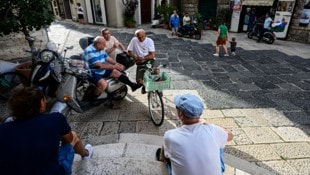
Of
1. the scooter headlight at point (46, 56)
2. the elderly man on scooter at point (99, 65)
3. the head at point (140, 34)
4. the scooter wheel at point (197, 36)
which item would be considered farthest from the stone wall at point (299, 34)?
the scooter headlight at point (46, 56)

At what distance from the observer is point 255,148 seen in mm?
3180

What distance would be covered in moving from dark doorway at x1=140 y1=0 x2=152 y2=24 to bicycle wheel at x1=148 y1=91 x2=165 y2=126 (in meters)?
13.8

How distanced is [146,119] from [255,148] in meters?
1.82

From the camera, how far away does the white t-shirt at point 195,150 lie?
1.67 m

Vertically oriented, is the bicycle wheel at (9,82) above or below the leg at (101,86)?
below

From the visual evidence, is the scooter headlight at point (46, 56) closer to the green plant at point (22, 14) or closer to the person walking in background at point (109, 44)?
the person walking in background at point (109, 44)

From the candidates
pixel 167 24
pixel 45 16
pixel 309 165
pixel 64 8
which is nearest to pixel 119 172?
pixel 309 165

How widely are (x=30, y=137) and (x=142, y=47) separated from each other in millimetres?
3234

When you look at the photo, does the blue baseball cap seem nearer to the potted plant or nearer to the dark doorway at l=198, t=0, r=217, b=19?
the potted plant

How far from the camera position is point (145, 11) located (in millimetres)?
16328

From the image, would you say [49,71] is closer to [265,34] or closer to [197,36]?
[197,36]

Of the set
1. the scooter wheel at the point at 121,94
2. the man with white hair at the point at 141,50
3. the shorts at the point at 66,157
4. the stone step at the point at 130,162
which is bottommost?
the stone step at the point at 130,162

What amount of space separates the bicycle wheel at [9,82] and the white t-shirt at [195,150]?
13.4 feet

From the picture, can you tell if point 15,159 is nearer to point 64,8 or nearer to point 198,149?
point 198,149
